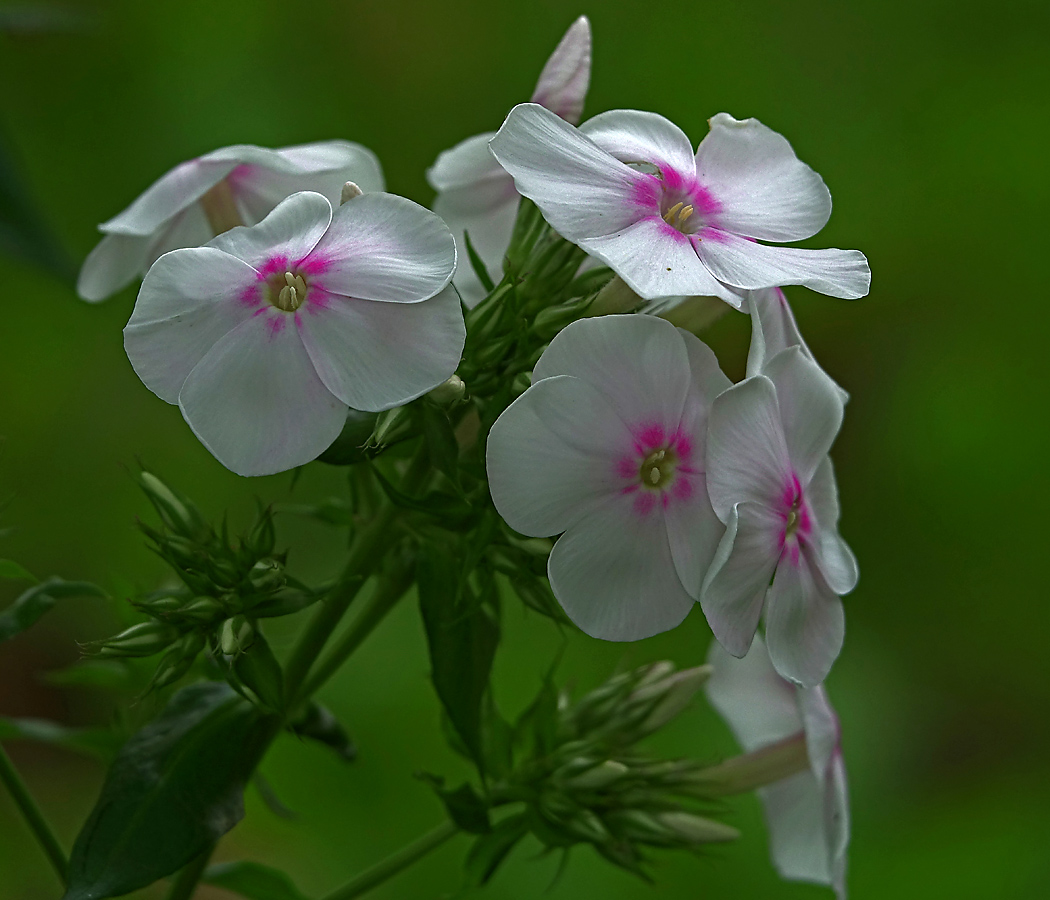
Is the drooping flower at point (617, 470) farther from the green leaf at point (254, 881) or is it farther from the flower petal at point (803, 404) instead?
the green leaf at point (254, 881)

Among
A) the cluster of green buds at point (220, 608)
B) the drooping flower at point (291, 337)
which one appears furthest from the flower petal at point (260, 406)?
the cluster of green buds at point (220, 608)

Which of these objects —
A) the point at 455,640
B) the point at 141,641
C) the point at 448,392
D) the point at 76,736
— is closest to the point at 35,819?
the point at 76,736

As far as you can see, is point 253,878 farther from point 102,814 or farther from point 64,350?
point 64,350

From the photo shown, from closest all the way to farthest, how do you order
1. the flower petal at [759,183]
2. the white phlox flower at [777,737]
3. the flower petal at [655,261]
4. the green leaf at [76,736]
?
the flower petal at [655,261], the flower petal at [759,183], the green leaf at [76,736], the white phlox flower at [777,737]

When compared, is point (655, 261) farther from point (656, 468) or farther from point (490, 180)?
point (490, 180)

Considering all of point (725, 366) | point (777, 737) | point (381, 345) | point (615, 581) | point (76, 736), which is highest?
point (381, 345)

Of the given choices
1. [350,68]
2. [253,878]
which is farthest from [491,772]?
[350,68]
